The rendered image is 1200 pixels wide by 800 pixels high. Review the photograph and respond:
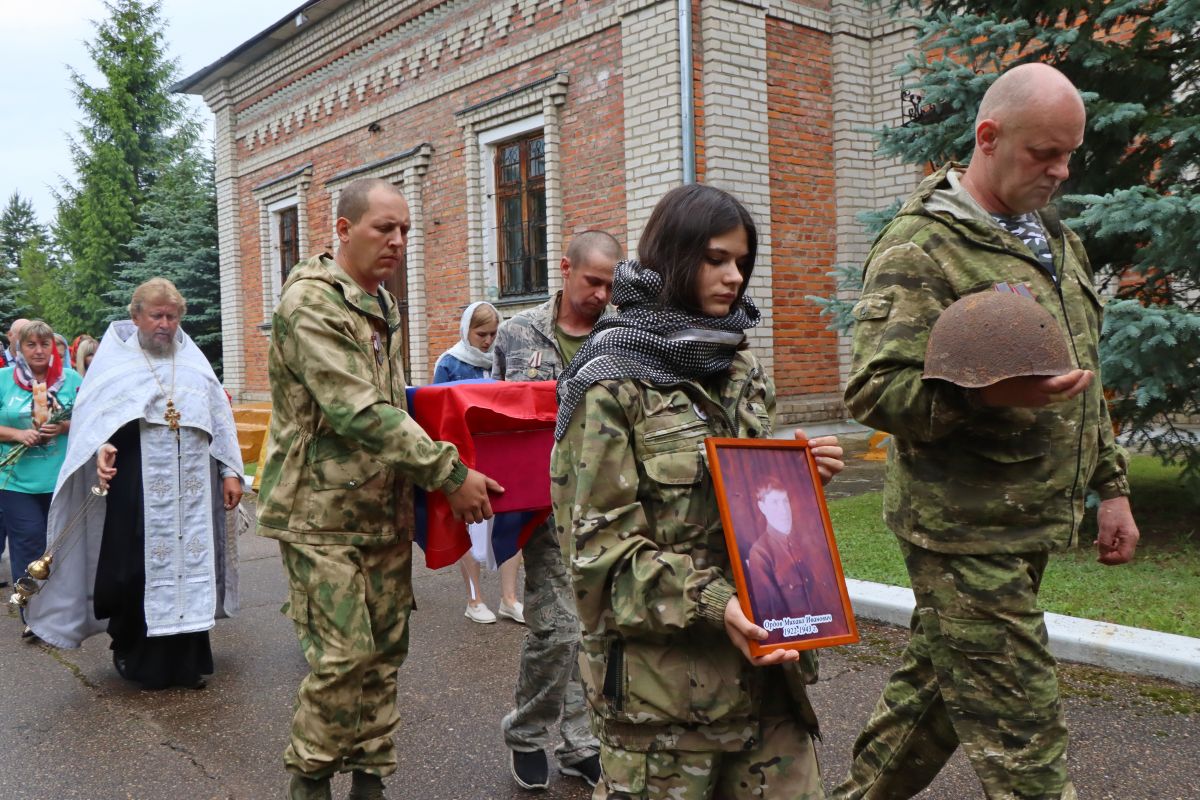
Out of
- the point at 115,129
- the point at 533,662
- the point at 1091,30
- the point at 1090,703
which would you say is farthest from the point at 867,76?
the point at 115,129

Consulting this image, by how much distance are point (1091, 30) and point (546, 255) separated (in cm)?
719

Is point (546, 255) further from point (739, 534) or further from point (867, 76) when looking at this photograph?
point (739, 534)

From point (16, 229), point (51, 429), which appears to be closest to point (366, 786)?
point (51, 429)

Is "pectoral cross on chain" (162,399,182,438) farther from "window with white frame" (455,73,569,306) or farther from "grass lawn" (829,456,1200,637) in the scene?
"window with white frame" (455,73,569,306)

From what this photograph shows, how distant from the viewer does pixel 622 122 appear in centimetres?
1100

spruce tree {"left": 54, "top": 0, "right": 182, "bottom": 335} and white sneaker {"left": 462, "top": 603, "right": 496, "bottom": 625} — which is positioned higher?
spruce tree {"left": 54, "top": 0, "right": 182, "bottom": 335}

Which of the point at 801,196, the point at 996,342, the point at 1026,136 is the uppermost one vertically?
the point at 801,196

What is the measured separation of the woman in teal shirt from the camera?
6.59 meters

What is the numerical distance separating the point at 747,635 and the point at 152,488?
4.05m

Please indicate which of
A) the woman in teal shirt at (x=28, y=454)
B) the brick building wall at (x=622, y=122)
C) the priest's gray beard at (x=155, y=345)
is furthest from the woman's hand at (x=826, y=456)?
the brick building wall at (x=622, y=122)

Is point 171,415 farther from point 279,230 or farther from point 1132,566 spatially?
point 279,230

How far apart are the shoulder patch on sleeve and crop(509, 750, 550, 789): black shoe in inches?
80.2

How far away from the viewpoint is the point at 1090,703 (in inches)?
157

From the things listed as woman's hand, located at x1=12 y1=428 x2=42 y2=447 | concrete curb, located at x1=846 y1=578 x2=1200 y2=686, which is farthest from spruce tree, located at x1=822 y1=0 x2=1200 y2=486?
woman's hand, located at x1=12 y1=428 x2=42 y2=447
